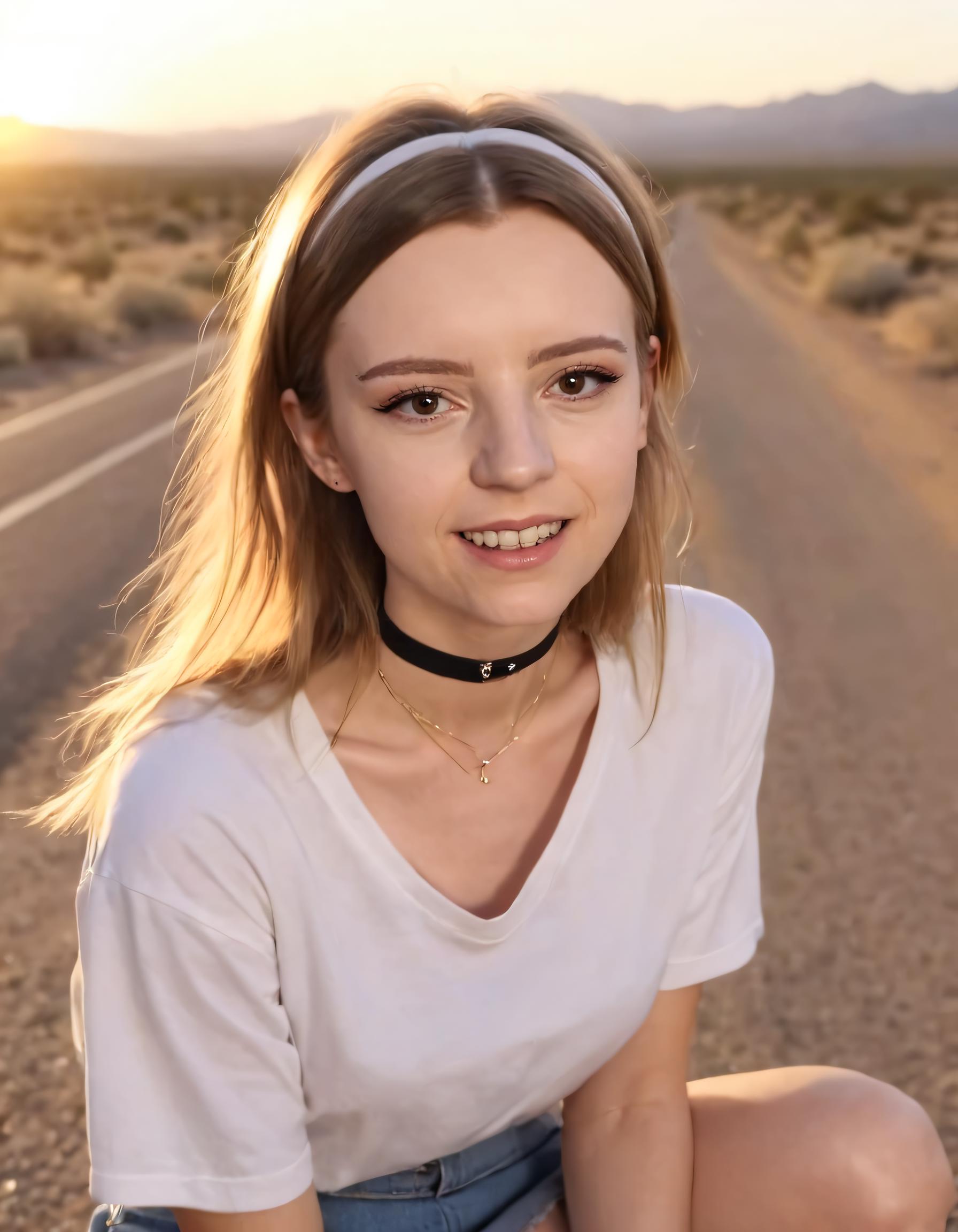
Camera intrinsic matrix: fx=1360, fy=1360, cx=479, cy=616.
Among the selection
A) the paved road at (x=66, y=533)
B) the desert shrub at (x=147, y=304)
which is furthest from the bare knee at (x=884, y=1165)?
the desert shrub at (x=147, y=304)

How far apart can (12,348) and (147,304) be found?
3.41 meters

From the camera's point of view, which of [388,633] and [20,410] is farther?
[20,410]

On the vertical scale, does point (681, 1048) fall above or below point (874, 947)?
above

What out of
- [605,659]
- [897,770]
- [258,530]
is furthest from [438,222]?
[897,770]

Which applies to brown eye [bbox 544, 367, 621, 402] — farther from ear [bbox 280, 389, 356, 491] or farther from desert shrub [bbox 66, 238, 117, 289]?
desert shrub [bbox 66, 238, 117, 289]

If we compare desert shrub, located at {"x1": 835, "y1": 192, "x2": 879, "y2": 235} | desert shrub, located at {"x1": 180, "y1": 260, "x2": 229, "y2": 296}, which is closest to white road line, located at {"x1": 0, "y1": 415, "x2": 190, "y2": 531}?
desert shrub, located at {"x1": 180, "y1": 260, "x2": 229, "y2": 296}

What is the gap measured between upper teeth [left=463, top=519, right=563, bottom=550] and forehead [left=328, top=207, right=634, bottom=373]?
22 cm

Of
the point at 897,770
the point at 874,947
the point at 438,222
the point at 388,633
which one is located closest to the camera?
the point at 438,222

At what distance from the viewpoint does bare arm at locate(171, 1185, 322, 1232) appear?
171 centimetres

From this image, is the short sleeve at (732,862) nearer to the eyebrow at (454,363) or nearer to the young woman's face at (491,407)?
Result: the young woman's face at (491,407)

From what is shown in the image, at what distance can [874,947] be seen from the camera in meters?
3.32

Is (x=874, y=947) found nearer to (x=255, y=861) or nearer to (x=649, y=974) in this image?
(x=649, y=974)

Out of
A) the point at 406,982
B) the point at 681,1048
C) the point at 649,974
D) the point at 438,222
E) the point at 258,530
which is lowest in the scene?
the point at 681,1048

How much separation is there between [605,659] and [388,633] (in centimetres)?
35
